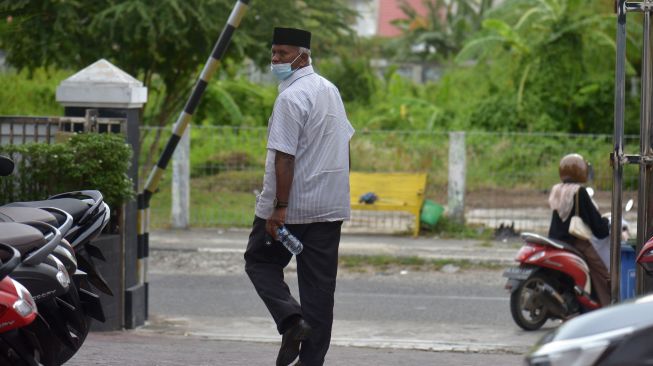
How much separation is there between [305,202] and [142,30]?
12.7 m

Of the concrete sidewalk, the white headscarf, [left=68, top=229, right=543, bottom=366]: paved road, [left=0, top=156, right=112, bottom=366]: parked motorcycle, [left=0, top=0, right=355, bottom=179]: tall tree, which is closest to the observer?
[left=0, top=156, right=112, bottom=366]: parked motorcycle

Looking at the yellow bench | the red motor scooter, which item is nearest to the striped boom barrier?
the red motor scooter

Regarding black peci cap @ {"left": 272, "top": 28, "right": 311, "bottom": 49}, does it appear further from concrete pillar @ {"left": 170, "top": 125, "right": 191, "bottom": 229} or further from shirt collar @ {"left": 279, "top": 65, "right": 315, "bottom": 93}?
concrete pillar @ {"left": 170, "top": 125, "right": 191, "bottom": 229}

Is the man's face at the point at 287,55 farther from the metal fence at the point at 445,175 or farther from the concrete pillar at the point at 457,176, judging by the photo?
the concrete pillar at the point at 457,176

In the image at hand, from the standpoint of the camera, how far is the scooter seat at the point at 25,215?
641cm

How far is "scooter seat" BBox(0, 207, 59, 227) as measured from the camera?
Result: 6406 mm

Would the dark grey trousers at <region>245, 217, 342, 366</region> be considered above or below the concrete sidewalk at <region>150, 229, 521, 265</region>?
above

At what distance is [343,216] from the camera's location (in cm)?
705

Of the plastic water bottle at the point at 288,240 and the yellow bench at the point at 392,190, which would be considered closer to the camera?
the plastic water bottle at the point at 288,240

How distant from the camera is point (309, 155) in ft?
22.8

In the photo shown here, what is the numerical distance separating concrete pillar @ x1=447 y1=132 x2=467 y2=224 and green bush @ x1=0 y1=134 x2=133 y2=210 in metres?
8.77

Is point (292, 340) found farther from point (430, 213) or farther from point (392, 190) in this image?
point (392, 190)

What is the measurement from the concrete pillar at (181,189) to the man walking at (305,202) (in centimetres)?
1086


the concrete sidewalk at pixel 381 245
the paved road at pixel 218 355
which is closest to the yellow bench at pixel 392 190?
the concrete sidewalk at pixel 381 245
